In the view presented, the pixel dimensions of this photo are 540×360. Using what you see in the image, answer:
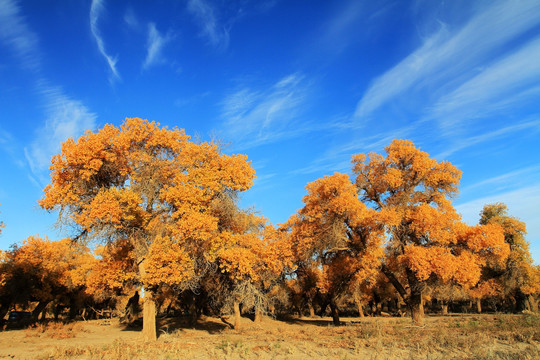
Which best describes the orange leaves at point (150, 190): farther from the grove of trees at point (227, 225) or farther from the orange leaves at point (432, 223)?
the orange leaves at point (432, 223)

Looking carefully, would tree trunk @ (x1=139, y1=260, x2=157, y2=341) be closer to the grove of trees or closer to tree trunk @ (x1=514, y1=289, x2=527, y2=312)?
the grove of trees

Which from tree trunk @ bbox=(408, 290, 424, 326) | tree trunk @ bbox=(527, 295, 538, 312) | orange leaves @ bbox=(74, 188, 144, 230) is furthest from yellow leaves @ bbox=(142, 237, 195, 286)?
tree trunk @ bbox=(527, 295, 538, 312)

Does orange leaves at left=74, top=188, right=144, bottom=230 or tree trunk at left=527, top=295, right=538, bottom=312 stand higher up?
orange leaves at left=74, top=188, right=144, bottom=230

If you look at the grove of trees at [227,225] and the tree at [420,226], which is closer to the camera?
the grove of trees at [227,225]

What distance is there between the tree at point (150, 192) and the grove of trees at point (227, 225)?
0.06m

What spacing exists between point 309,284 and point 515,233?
24178mm

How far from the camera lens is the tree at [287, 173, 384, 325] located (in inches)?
861

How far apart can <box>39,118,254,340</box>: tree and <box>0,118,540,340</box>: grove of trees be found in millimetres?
63

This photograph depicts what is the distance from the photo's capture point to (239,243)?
21.8 m

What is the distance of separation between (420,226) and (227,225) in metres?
13.4

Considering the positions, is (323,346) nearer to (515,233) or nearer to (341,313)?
(515,233)

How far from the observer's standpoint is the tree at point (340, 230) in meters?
21.9

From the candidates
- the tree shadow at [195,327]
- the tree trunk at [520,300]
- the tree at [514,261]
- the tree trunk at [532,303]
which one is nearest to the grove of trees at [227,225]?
the tree shadow at [195,327]

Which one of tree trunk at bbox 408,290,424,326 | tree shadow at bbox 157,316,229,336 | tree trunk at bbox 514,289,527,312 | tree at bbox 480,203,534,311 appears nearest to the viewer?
tree trunk at bbox 408,290,424,326
